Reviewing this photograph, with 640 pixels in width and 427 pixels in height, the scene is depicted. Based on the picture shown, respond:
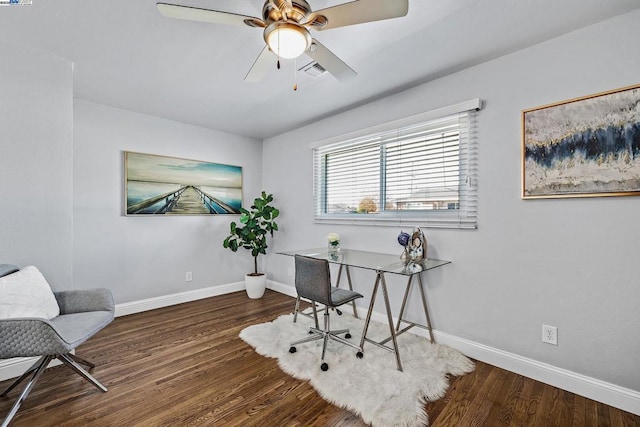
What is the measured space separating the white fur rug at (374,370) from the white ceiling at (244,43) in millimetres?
2385

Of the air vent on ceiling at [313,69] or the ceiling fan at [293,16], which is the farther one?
the air vent on ceiling at [313,69]

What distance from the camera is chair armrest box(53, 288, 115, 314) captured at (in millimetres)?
2109

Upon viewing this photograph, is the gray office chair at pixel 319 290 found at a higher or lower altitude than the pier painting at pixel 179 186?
lower

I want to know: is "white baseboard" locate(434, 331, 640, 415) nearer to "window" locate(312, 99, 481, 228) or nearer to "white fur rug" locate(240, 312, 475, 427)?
"white fur rug" locate(240, 312, 475, 427)

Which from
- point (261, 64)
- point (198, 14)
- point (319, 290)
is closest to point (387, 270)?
point (319, 290)

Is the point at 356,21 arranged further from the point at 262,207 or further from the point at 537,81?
the point at 262,207

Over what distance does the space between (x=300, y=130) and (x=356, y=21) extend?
104 inches

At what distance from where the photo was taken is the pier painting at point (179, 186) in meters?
3.42

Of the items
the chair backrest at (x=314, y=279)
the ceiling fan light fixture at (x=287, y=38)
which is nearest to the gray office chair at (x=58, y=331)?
the chair backrest at (x=314, y=279)

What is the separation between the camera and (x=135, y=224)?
136 inches

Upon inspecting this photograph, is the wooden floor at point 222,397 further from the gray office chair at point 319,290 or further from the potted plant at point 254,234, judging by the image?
the potted plant at point 254,234

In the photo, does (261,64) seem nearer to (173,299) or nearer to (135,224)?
(135,224)

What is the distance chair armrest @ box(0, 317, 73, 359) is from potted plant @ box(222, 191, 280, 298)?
7.72 feet

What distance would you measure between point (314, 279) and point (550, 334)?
1.72m
